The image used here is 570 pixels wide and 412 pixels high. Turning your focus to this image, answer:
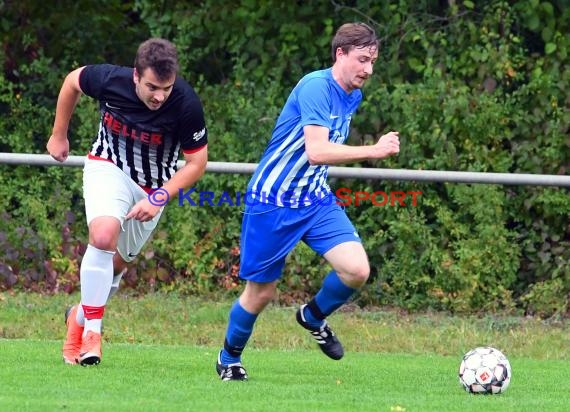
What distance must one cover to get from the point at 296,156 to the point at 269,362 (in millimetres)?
1783

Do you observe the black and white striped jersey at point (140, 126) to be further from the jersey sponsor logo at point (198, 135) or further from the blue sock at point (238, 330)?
the blue sock at point (238, 330)

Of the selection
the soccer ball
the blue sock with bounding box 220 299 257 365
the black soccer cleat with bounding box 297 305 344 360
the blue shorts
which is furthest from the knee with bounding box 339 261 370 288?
the soccer ball

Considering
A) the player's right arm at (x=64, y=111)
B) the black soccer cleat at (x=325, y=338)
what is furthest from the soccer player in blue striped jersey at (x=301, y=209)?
the player's right arm at (x=64, y=111)

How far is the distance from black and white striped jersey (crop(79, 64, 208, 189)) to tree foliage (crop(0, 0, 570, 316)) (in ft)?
12.6

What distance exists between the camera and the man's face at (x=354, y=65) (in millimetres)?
7188

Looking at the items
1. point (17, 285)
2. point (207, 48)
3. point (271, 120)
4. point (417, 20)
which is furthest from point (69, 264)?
point (417, 20)

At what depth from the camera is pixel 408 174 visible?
1052cm

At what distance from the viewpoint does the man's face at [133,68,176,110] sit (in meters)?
7.15

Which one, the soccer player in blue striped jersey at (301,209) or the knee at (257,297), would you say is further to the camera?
the knee at (257,297)

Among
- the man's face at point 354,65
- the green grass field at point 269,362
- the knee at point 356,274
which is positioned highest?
the man's face at point 354,65

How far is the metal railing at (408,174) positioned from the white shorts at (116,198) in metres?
2.61

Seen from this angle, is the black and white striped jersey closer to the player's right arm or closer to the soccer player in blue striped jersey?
the player's right arm

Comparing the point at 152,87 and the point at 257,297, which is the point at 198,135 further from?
the point at 257,297

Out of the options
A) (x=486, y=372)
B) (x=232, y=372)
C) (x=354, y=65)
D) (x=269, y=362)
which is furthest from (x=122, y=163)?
(x=486, y=372)
